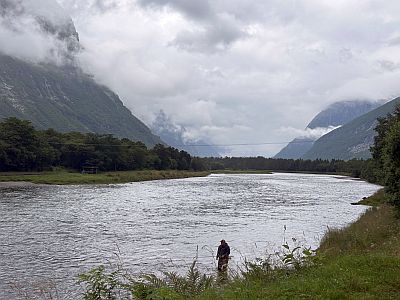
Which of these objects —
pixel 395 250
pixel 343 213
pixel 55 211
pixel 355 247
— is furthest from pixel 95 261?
pixel 343 213

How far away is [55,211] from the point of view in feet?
170

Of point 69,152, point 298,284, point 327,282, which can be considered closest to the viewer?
point 327,282

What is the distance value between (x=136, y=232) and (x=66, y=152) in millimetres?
114309

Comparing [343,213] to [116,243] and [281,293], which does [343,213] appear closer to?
[116,243]

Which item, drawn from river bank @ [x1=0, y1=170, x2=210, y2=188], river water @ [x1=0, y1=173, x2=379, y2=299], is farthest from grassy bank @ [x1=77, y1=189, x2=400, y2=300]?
river bank @ [x1=0, y1=170, x2=210, y2=188]

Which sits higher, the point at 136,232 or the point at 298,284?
the point at 298,284

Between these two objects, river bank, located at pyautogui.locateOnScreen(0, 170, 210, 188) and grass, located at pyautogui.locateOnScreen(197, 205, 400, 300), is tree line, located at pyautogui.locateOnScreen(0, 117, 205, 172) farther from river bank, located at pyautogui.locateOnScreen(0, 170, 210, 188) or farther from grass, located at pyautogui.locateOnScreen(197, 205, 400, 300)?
grass, located at pyautogui.locateOnScreen(197, 205, 400, 300)

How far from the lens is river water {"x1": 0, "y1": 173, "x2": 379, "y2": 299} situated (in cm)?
2644

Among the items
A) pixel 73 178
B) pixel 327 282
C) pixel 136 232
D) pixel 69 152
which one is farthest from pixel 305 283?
pixel 69 152

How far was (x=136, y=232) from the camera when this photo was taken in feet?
128

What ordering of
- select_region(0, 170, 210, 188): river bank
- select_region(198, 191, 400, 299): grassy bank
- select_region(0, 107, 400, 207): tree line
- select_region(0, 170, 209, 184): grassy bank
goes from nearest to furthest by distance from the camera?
select_region(198, 191, 400, 299): grassy bank < select_region(0, 170, 210, 188): river bank < select_region(0, 170, 209, 184): grassy bank < select_region(0, 107, 400, 207): tree line

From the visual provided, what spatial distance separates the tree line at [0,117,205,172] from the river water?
198 feet

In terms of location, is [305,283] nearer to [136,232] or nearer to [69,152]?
[136,232]

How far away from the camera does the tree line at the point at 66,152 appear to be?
12288 cm
